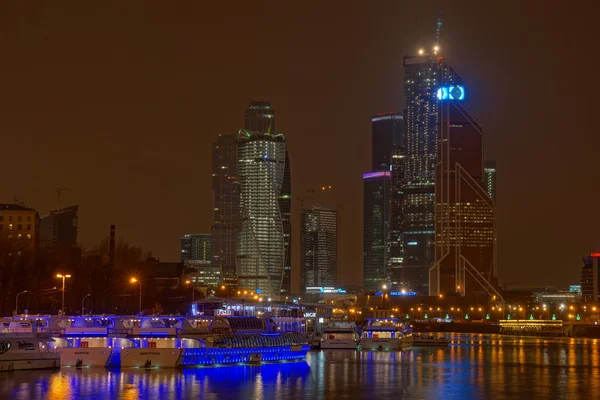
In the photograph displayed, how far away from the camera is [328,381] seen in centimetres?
6531

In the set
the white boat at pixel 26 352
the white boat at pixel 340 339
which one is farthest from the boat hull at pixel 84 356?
the white boat at pixel 340 339

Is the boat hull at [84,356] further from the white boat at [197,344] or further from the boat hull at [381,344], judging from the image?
the boat hull at [381,344]

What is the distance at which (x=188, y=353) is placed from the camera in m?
72.9

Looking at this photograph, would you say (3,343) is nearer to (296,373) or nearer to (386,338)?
(296,373)

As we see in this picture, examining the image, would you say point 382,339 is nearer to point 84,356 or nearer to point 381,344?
point 381,344

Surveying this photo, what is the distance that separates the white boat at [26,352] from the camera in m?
69.8

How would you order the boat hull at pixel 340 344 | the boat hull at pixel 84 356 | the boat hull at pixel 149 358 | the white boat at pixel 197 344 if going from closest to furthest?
1. the boat hull at pixel 149 358
2. the white boat at pixel 197 344
3. the boat hull at pixel 84 356
4. the boat hull at pixel 340 344

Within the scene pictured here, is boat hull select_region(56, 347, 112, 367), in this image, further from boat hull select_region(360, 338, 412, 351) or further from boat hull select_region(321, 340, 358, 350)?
boat hull select_region(360, 338, 412, 351)

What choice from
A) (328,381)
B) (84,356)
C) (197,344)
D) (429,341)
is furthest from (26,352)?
(429,341)

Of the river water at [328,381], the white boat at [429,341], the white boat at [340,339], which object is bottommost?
the river water at [328,381]

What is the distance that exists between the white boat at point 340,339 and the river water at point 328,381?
18.6 m

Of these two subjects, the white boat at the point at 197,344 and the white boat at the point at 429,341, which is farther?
the white boat at the point at 429,341

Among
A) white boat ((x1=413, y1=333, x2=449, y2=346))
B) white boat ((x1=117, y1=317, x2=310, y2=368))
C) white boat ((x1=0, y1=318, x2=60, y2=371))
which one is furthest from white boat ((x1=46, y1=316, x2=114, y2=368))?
white boat ((x1=413, y1=333, x2=449, y2=346))

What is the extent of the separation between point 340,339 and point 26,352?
4394cm
